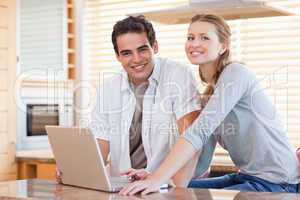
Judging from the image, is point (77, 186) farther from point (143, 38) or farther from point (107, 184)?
point (143, 38)

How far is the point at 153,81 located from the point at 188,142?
51 centimetres

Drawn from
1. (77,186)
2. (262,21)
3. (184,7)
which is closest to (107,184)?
(77,186)

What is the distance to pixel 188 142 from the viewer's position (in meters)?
2.30

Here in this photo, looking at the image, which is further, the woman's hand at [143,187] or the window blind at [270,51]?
the window blind at [270,51]

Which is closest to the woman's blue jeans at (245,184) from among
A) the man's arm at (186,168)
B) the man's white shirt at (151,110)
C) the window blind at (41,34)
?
the man's arm at (186,168)

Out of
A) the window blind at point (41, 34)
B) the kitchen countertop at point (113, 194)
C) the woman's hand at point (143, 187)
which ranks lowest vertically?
the kitchen countertop at point (113, 194)

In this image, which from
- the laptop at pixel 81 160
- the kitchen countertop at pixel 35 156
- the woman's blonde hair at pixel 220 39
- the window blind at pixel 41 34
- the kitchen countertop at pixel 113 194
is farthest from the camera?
the window blind at pixel 41 34

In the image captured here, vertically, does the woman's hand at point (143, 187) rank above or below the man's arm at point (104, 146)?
below

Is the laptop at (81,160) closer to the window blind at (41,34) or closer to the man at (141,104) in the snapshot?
the man at (141,104)

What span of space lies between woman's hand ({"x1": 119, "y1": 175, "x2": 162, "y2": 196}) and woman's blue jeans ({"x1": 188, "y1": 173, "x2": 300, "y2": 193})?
44 cm

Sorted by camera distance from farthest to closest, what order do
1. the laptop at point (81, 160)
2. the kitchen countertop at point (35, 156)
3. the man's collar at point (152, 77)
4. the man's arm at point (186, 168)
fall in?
the kitchen countertop at point (35, 156) < the man's collar at point (152, 77) < the man's arm at point (186, 168) < the laptop at point (81, 160)

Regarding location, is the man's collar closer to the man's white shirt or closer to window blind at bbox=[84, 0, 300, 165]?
the man's white shirt

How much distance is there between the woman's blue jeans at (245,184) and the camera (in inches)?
97.7

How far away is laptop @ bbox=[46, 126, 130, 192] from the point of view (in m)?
2.16
